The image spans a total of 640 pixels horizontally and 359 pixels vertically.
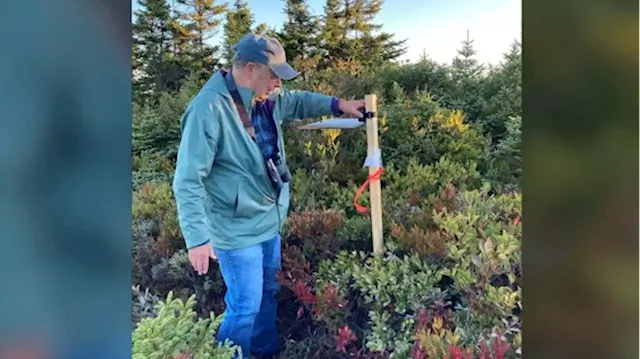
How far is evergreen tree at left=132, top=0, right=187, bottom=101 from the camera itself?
7.00 feet

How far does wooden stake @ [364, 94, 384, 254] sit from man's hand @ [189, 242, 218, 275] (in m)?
0.50

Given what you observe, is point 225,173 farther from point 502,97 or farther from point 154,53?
point 502,97

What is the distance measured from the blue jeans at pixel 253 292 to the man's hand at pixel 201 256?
0.08ft

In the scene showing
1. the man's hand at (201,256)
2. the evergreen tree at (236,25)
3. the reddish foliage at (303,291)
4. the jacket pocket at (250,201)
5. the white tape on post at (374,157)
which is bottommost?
the reddish foliage at (303,291)

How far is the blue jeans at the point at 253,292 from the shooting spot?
210cm

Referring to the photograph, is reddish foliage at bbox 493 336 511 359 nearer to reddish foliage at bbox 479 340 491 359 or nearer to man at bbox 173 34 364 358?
reddish foliage at bbox 479 340 491 359

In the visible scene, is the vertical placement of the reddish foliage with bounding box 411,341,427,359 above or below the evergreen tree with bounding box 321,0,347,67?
below

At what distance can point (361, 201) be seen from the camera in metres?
2.05

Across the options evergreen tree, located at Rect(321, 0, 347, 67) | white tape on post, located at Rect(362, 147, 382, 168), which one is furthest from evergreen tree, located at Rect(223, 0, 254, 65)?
white tape on post, located at Rect(362, 147, 382, 168)

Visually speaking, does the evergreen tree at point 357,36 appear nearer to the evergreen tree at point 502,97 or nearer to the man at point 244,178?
the man at point 244,178
